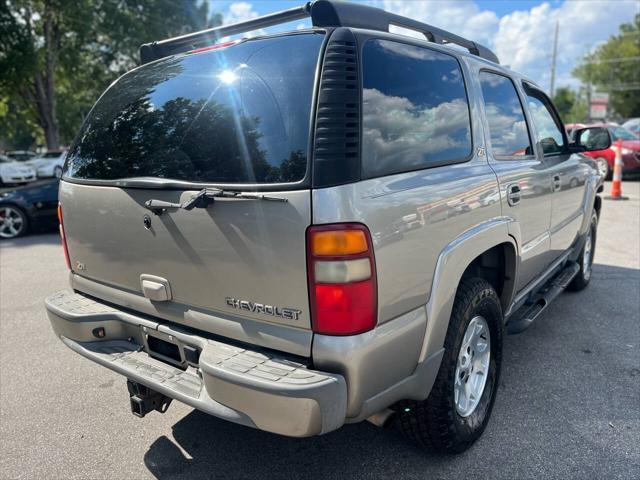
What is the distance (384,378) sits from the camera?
1.94 metres

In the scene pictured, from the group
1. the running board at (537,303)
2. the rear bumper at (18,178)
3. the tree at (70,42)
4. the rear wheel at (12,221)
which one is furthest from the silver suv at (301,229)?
the tree at (70,42)

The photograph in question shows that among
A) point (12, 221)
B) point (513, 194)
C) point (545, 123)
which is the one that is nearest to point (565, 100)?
point (12, 221)

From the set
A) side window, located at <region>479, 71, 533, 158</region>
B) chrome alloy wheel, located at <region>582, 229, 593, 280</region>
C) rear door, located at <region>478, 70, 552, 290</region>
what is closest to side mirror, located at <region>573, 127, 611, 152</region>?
chrome alloy wheel, located at <region>582, 229, 593, 280</region>

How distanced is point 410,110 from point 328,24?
52 cm

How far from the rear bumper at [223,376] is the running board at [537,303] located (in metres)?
1.85

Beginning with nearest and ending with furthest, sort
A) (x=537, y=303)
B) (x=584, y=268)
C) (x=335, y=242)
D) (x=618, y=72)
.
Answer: (x=335, y=242)
(x=537, y=303)
(x=584, y=268)
(x=618, y=72)

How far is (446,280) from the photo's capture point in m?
2.20

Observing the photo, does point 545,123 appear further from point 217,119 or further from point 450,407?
point 217,119

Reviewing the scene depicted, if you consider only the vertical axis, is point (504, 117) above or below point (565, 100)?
below

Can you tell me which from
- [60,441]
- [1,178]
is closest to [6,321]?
[60,441]

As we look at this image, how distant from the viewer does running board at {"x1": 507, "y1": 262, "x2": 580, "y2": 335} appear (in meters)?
3.20

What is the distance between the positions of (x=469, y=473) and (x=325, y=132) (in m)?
1.78

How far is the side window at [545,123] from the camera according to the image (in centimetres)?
369

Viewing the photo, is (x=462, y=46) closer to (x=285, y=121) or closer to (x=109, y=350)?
(x=285, y=121)
